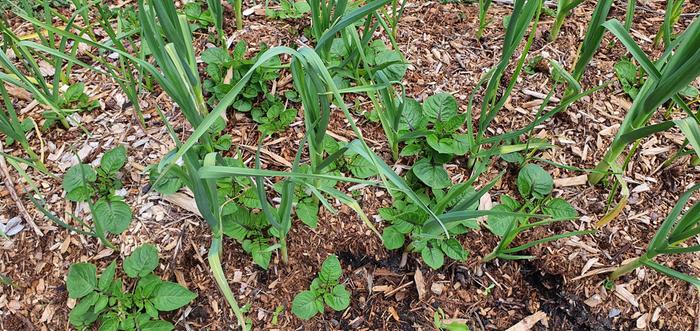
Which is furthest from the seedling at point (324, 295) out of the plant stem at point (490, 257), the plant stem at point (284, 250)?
the plant stem at point (490, 257)

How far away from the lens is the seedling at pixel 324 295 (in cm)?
128

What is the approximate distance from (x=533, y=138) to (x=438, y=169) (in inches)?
12.6

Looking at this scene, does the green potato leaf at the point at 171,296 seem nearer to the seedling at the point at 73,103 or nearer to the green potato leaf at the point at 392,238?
the green potato leaf at the point at 392,238

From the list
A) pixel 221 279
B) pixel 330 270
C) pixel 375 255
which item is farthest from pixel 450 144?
pixel 221 279

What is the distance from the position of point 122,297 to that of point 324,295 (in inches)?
19.0

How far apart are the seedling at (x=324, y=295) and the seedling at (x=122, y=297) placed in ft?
0.84

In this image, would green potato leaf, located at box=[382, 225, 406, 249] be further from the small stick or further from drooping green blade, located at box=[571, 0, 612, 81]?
the small stick

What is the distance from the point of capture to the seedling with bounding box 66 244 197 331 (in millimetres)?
1238

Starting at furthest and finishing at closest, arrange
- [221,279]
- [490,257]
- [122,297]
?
[490,257] → [122,297] → [221,279]

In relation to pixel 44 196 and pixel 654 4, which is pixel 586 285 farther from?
pixel 44 196

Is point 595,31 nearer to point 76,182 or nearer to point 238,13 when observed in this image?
point 238,13

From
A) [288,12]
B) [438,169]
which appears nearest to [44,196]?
[288,12]

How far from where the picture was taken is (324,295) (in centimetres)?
130

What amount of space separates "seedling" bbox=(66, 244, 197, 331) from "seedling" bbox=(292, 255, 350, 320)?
0.84 ft
